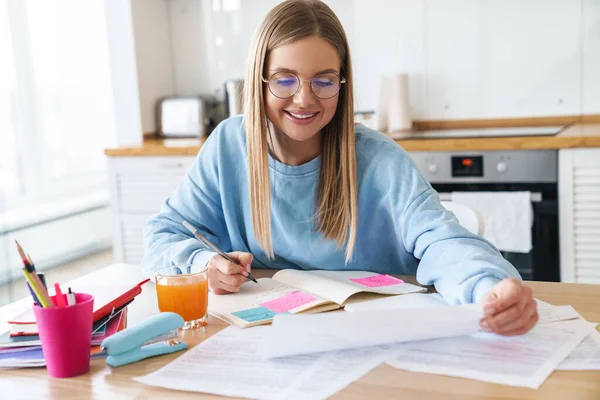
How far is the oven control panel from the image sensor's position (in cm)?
247

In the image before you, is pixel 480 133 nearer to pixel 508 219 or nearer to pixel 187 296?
pixel 508 219

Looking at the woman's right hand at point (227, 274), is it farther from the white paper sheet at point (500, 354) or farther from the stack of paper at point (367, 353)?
the white paper sheet at point (500, 354)

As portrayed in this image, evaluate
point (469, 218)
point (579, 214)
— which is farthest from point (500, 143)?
point (469, 218)

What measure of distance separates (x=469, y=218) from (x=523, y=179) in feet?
3.47

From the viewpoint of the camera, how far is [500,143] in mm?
2521

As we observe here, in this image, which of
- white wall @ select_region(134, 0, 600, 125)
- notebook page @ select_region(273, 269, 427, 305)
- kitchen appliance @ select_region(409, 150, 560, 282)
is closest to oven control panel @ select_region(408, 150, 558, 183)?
kitchen appliance @ select_region(409, 150, 560, 282)

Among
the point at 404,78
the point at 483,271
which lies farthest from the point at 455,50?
the point at 483,271

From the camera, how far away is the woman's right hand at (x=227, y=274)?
47.8 inches

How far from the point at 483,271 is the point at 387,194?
37 cm

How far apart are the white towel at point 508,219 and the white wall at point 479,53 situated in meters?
0.66

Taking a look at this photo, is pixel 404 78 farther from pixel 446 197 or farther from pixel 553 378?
pixel 553 378

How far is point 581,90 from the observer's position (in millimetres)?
2912

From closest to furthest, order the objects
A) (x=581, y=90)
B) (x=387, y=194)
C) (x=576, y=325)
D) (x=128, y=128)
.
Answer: (x=576, y=325)
(x=387, y=194)
(x=581, y=90)
(x=128, y=128)

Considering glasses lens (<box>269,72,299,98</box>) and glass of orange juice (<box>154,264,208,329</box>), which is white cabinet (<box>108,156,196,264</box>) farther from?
glass of orange juice (<box>154,264,208,329</box>)
